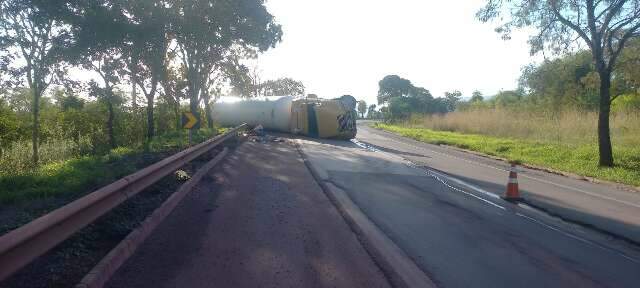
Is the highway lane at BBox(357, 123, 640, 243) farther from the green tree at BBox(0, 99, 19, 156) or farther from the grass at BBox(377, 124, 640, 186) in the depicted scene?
the green tree at BBox(0, 99, 19, 156)

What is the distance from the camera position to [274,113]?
3244cm

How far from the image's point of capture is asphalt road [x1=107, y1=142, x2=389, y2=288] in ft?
15.8

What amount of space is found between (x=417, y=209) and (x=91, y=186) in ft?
18.3

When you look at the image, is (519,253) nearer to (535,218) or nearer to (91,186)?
(535,218)

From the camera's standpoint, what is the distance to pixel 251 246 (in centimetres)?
588

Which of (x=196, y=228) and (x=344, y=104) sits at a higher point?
(x=344, y=104)

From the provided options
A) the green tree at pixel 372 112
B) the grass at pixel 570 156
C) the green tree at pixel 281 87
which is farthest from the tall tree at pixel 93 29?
the green tree at pixel 372 112

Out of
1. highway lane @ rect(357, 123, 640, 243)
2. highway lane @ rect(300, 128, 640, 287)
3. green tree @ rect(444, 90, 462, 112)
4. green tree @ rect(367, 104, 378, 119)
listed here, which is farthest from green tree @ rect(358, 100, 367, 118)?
highway lane @ rect(300, 128, 640, 287)

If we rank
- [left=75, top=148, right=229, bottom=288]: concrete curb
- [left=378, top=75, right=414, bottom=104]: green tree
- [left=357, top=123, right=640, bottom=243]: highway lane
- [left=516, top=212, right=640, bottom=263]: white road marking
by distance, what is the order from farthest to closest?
[left=378, top=75, right=414, bottom=104]: green tree
[left=357, top=123, right=640, bottom=243]: highway lane
[left=516, top=212, right=640, bottom=263]: white road marking
[left=75, top=148, right=229, bottom=288]: concrete curb

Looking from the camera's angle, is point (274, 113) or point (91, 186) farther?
point (274, 113)

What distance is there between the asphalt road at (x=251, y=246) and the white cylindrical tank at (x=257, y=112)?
870 inches

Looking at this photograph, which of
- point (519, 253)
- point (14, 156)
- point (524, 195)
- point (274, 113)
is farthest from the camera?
point (274, 113)

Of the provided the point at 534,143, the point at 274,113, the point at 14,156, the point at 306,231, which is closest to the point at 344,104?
the point at 274,113

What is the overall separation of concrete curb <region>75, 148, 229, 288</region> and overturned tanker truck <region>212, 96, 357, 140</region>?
21073 millimetres
